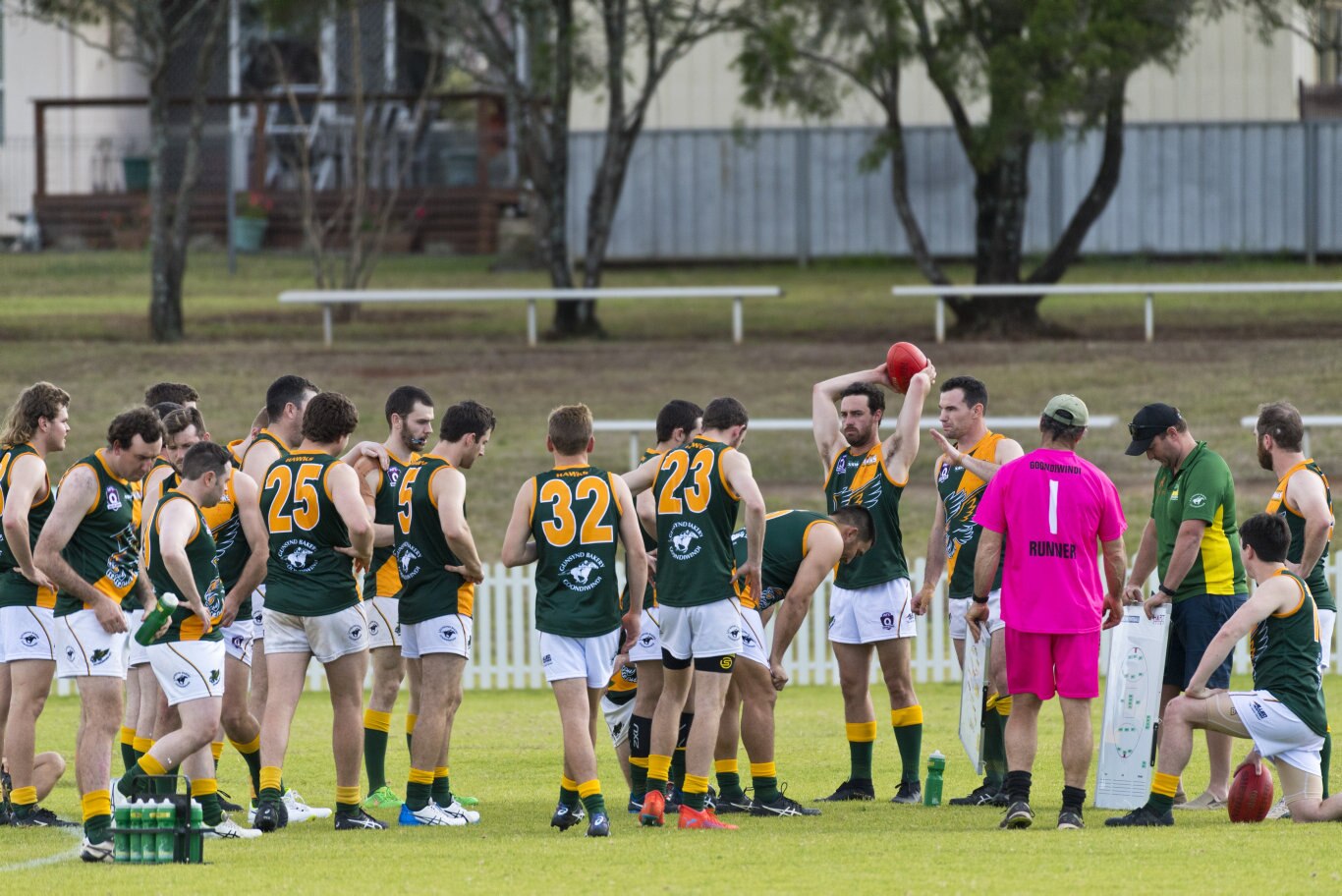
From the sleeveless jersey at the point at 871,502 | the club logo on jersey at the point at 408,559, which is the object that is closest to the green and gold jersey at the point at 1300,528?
the sleeveless jersey at the point at 871,502

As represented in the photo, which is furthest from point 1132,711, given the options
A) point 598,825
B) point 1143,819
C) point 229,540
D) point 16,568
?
point 16,568

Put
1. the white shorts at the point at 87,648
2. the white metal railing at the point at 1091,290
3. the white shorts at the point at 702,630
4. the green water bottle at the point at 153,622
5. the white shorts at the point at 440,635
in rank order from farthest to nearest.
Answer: the white metal railing at the point at 1091,290
the white shorts at the point at 440,635
the white shorts at the point at 702,630
the white shorts at the point at 87,648
the green water bottle at the point at 153,622

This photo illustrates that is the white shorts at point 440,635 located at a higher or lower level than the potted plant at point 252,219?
lower

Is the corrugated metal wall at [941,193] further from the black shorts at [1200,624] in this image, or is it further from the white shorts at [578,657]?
the white shorts at [578,657]

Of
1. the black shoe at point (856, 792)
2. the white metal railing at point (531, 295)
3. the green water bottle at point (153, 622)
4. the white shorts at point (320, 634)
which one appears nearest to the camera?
the green water bottle at point (153, 622)

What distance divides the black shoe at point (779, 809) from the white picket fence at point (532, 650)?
5.42 meters

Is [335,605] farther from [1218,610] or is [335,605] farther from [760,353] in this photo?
[760,353]

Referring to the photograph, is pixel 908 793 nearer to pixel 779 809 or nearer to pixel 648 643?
pixel 779 809

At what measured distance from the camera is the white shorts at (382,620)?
30.4ft

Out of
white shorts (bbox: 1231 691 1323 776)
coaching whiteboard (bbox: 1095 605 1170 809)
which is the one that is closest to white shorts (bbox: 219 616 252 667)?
coaching whiteboard (bbox: 1095 605 1170 809)

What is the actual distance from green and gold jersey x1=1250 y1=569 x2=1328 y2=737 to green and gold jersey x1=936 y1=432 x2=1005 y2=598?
5.30ft

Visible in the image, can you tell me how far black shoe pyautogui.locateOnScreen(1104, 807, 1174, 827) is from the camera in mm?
7969

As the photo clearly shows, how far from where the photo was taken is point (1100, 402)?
65.8 feet

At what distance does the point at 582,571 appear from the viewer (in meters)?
8.01
